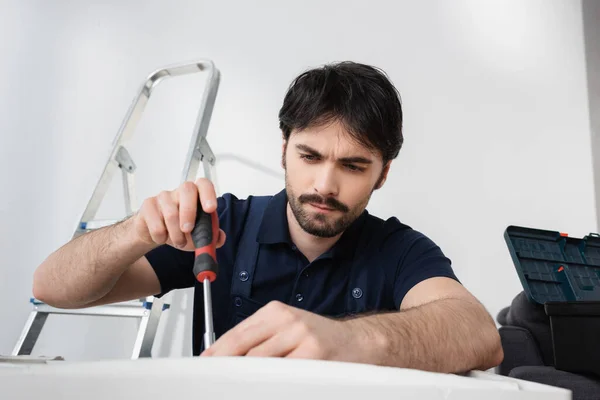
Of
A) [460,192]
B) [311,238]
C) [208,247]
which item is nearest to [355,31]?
[460,192]

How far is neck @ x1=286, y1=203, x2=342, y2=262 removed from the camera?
1.04 meters

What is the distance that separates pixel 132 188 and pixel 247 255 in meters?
0.85

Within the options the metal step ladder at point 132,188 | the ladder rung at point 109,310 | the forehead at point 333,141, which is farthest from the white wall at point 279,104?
the forehead at point 333,141

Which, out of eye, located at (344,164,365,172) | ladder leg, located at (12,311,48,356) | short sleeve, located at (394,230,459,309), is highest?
eye, located at (344,164,365,172)

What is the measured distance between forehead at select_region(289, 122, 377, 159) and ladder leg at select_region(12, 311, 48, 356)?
915 mm

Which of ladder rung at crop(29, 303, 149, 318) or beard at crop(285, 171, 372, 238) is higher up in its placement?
beard at crop(285, 171, 372, 238)

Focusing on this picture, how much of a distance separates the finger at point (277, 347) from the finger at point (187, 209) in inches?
10.3

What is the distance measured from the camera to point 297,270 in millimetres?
1019

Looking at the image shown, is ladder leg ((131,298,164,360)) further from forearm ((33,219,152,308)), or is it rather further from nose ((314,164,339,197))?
nose ((314,164,339,197))

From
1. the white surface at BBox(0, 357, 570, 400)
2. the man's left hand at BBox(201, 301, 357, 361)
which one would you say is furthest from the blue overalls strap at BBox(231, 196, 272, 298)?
the white surface at BBox(0, 357, 570, 400)

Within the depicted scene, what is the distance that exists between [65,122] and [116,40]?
42 centimetres

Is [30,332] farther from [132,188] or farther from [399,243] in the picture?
[399,243]

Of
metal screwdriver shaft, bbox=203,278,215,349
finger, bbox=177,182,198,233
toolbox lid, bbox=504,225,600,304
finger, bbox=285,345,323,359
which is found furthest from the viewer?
toolbox lid, bbox=504,225,600,304

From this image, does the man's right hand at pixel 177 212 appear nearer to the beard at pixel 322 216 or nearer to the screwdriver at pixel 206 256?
the screwdriver at pixel 206 256
